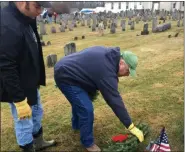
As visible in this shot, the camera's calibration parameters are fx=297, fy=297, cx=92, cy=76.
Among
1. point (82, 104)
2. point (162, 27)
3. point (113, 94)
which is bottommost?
point (82, 104)

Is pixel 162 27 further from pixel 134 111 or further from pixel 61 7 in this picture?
pixel 61 7

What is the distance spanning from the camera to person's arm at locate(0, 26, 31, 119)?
120 inches

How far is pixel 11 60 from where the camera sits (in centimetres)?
310

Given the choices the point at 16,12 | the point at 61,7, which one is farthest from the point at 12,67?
the point at 61,7

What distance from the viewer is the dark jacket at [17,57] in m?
3.06

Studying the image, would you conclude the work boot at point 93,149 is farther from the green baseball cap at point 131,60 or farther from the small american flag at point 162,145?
the green baseball cap at point 131,60

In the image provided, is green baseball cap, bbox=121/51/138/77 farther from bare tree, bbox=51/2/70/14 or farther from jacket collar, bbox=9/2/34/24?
jacket collar, bbox=9/2/34/24

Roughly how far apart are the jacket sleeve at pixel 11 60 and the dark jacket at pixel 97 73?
2.29ft

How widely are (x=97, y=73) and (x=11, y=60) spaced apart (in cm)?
100

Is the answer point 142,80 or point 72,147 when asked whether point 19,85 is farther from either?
point 142,80

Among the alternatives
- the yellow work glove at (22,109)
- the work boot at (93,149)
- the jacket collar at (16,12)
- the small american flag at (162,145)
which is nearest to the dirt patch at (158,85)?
the work boot at (93,149)

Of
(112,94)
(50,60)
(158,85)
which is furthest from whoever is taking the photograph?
(50,60)

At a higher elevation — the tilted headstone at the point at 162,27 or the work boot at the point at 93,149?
the tilted headstone at the point at 162,27

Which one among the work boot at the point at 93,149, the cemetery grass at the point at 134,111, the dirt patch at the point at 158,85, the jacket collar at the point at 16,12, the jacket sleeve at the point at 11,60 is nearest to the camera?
the jacket sleeve at the point at 11,60
